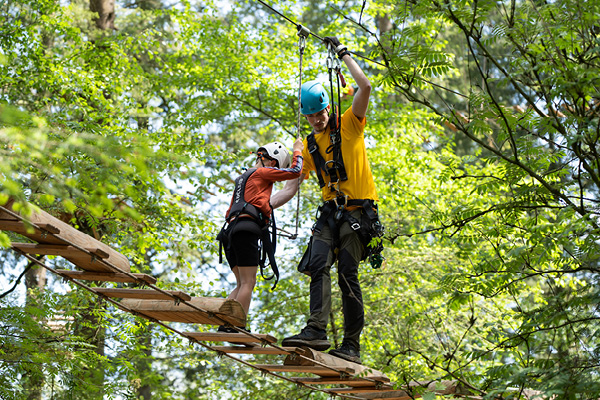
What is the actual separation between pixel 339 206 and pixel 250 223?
0.63m

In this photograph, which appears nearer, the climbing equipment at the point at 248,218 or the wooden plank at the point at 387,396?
the climbing equipment at the point at 248,218

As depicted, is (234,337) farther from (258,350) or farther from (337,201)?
(337,201)

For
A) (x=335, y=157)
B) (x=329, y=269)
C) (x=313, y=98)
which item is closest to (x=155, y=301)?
(x=329, y=269)

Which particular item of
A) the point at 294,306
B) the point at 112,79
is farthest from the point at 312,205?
the point at 112,79

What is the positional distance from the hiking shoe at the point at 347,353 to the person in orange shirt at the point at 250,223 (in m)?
0.66

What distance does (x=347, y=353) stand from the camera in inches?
167

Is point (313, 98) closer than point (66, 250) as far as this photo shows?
No

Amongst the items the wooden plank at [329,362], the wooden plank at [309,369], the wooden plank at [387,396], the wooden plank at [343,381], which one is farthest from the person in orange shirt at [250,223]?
the wooden plank at [387,396]

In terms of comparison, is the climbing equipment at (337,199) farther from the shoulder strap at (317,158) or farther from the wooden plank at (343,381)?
the wooden plank at (343,381)

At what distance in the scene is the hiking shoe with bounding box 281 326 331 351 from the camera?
3928 millimetres

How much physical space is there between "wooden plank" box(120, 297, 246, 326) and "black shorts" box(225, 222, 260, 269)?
509 mm

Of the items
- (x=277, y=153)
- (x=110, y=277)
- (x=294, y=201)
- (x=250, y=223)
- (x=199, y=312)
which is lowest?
(x=199, y=312)

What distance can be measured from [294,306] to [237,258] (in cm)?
519

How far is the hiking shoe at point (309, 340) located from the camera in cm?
393
